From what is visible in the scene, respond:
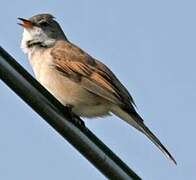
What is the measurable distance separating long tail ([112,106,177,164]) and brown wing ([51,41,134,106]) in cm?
13

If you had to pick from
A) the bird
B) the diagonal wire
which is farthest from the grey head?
the diagonal wire

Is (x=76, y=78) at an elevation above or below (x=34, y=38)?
below

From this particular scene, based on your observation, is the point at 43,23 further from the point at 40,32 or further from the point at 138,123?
the point at 138,123

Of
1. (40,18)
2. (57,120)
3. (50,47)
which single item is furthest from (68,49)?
(57,120)

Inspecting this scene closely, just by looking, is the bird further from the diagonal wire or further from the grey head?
the diagonal wire

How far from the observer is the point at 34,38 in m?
8.97

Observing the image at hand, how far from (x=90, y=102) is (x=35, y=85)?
4129 mm

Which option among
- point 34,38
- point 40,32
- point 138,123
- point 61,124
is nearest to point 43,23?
point 40,32

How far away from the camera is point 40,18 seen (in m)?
9.74

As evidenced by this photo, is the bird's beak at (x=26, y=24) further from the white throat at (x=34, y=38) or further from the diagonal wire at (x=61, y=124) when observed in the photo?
the diagonal wire at (x=61, y=124)

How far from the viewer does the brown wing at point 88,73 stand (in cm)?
759

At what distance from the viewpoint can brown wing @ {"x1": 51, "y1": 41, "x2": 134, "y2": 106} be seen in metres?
7.59

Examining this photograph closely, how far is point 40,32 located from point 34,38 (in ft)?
0.93

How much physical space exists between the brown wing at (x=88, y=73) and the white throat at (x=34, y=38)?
0.48 ft
